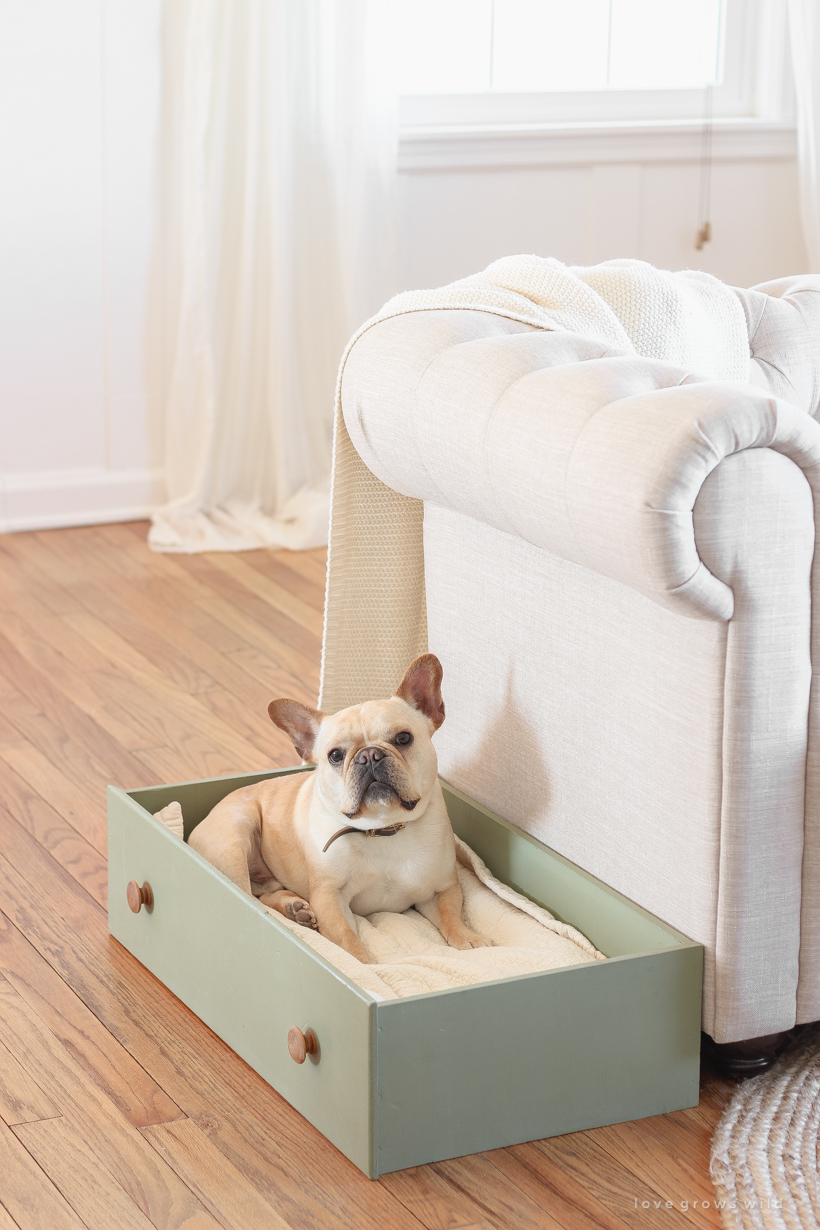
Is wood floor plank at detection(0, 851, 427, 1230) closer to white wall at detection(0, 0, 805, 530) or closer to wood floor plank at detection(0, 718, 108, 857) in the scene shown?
wood floor plank at detection(0, 718, 108, 857)

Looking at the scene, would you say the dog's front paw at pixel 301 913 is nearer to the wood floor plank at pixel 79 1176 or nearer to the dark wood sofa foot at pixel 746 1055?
the wood floor plank at pixel 79 1176

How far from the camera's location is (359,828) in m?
1.66

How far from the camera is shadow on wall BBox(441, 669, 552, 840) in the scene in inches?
68.2

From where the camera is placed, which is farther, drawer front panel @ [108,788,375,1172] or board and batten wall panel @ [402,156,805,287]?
board and batten wall panel @ [402,156,805,287]

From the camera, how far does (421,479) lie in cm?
171

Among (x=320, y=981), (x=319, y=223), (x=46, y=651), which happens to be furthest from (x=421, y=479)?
(x=319, y=223)

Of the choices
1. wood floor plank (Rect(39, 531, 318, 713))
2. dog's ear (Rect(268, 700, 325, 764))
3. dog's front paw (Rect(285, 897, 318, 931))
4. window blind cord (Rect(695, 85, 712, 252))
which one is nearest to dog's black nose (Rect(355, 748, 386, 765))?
dog's ear (Rect(268, 700, 325, 764))

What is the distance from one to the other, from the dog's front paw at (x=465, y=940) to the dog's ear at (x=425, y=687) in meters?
0.23

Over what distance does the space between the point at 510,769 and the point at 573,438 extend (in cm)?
51

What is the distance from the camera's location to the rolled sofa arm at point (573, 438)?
4.31ft

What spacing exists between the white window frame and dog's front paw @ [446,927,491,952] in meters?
2.66

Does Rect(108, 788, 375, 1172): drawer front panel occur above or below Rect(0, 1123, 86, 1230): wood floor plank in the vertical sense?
above

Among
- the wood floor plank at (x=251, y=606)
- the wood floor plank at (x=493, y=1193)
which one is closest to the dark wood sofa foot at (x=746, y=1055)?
the wood floor plank at (x=493, y=1193)

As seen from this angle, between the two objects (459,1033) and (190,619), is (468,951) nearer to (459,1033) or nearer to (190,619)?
(459,1033)
